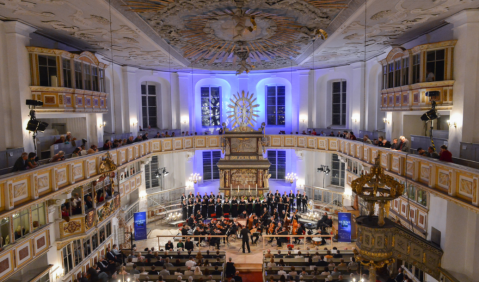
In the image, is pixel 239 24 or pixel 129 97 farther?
pixel 129 97

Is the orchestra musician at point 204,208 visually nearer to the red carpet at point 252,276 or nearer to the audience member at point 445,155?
the red carpet at point 252,276

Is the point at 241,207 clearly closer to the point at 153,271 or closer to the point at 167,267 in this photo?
the point at 167,267

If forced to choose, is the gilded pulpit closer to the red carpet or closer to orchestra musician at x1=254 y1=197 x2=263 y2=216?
orchestra musician at x1=254 y1=197 x2=263 y2=216

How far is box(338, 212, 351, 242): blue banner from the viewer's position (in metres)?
16.2

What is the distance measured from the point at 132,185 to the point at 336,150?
12.5 m

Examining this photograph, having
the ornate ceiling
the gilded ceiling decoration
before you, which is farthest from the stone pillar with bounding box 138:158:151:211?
the gilded ceiling decoration

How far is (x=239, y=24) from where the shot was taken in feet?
40.1

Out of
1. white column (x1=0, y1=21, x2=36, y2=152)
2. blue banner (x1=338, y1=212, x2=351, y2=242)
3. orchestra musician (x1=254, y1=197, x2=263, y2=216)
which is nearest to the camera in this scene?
white column (x1=0, y1=21, x2=36, y2=152)

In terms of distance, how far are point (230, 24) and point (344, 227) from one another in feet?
36.8

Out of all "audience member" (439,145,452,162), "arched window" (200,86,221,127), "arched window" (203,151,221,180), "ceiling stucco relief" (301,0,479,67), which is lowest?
"arched window" (203,151,221,180)

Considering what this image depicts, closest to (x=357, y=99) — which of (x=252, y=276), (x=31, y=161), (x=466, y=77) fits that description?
(x=466, y=77)

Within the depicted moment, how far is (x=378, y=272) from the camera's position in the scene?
14430 millimetres

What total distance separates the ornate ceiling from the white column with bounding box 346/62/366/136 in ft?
5.25

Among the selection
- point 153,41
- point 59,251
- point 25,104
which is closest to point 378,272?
point 59,251
